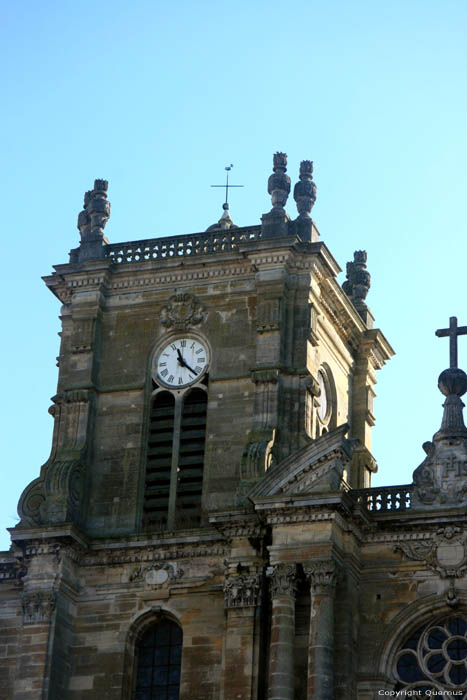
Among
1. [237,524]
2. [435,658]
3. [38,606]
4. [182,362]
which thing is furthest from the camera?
[182,362]

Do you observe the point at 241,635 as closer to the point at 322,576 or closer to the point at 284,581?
the point at 284,581

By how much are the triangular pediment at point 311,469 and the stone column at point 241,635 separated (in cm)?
168

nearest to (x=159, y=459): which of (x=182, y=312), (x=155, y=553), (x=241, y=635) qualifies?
(x=155, y=553)

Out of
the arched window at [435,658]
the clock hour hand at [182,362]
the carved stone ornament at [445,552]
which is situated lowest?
the arched window at [435,658]

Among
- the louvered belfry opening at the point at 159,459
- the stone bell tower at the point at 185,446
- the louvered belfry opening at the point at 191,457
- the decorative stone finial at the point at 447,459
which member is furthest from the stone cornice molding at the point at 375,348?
the decorative stone finial at the point at 447,459

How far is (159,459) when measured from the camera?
4244 centimetres

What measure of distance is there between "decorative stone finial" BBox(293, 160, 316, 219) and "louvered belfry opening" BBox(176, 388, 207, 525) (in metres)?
4.39

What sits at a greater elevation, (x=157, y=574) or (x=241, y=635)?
(x=157, y=574)

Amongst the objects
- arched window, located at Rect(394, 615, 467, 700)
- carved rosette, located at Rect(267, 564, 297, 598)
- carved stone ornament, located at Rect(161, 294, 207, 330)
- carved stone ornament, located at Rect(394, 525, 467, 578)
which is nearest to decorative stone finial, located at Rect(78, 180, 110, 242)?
carved stone ornament, located at Rect(161, 294, 207, 330)

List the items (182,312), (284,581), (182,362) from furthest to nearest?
(182,312) < (182,362) < (284,581)

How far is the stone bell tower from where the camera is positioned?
3953cm

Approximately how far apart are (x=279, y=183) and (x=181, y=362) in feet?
14.0

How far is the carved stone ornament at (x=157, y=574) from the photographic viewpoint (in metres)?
40.7

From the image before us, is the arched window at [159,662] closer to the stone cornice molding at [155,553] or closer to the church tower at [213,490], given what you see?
the church tower at [213,490]
